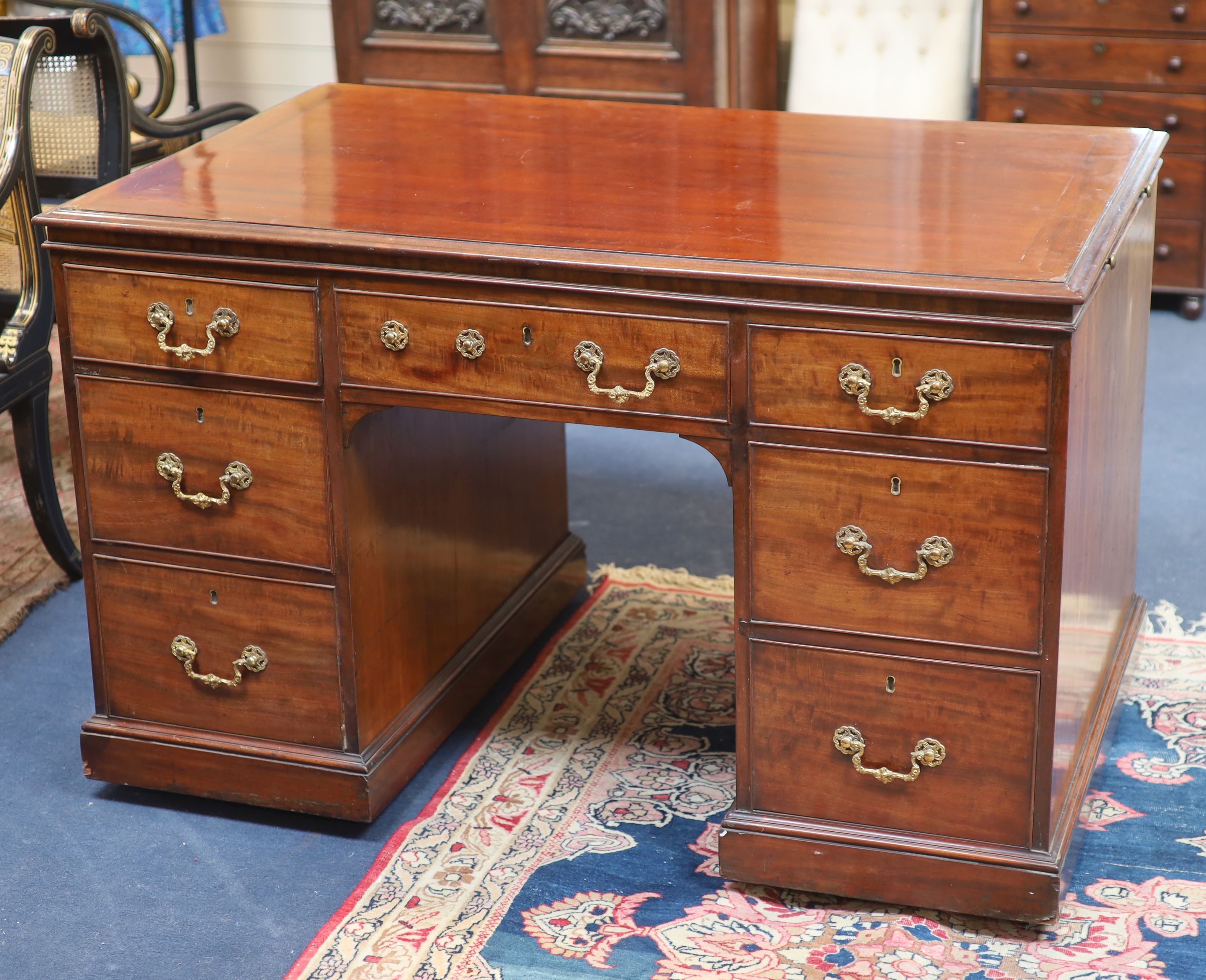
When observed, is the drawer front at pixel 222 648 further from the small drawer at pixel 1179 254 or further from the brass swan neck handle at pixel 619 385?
the small drawer at pixel 1179 254

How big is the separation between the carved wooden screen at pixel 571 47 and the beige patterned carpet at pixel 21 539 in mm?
1676

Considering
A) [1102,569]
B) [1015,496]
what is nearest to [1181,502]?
[1102,569]

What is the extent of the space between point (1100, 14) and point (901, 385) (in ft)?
9.20

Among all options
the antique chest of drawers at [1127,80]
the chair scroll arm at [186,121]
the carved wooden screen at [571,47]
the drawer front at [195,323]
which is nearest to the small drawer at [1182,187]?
the antique chest of drawers at [1127,80]

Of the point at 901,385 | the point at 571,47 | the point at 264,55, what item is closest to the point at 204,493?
the point at 901,385

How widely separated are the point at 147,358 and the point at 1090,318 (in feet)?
4.39

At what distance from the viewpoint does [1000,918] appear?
219 centimetres

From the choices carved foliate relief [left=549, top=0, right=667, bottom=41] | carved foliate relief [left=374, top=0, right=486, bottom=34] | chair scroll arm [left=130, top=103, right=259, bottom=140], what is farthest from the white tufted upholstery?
chair scroll arm [left=130, top=103, right=259, bottom=140]

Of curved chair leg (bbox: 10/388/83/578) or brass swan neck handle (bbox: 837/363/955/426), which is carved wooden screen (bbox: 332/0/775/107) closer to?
curved chair leg (bbox: 10/388/83/578)

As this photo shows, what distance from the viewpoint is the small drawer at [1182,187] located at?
4.41 m

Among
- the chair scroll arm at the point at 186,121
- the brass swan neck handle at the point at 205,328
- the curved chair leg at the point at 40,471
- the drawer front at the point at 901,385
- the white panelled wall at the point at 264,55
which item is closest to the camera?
the drawer front at the point at 901,385

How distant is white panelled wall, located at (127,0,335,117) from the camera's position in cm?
568

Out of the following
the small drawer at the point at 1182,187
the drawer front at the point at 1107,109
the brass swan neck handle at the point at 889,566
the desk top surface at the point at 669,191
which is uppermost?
the desk top surface at the point at 669,191

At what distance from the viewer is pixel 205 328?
227cm
